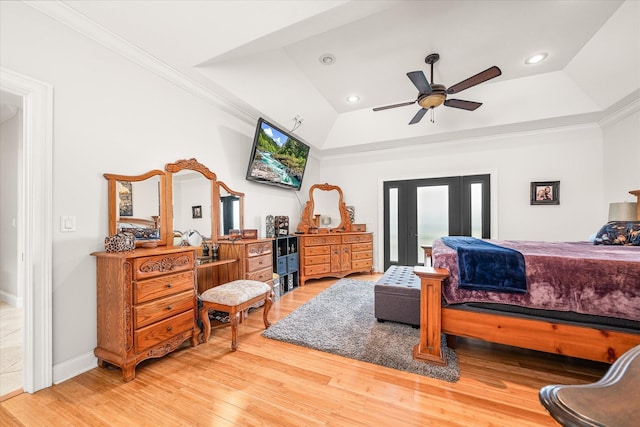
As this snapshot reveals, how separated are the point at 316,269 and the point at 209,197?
2401mm

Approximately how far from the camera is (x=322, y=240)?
4699 millimetres

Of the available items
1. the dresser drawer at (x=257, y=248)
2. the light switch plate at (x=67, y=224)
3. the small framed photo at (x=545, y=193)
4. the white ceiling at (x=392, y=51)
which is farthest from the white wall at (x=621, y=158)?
the light switch plate at (x=67, y=224)

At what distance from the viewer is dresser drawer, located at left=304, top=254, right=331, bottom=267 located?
4.54 m

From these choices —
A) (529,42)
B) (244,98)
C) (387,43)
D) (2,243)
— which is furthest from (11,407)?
(529,42)

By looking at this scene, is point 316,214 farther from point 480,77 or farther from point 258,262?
point 480,77

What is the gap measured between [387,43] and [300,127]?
Result: 2.00 meters

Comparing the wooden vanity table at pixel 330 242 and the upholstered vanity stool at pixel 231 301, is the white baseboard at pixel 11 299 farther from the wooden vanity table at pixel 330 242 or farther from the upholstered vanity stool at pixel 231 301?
the wooden vanity table at pixel 330 242

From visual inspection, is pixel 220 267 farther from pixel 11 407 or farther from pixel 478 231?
pixel 478 231

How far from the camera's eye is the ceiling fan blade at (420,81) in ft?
8.09

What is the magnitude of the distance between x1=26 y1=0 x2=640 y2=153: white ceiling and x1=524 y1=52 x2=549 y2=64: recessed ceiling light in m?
0.07

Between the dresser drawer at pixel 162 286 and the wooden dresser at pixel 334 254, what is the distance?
2.44 meters

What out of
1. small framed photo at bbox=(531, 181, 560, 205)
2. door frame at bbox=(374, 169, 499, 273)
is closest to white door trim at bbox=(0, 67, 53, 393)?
door frame at bbox=(374, 169, 499, 273)

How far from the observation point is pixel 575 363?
2.01m

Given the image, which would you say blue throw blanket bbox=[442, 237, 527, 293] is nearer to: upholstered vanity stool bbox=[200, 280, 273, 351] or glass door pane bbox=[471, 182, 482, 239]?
upholstered vanity stool bbox=[200, 280, 273, 351]
